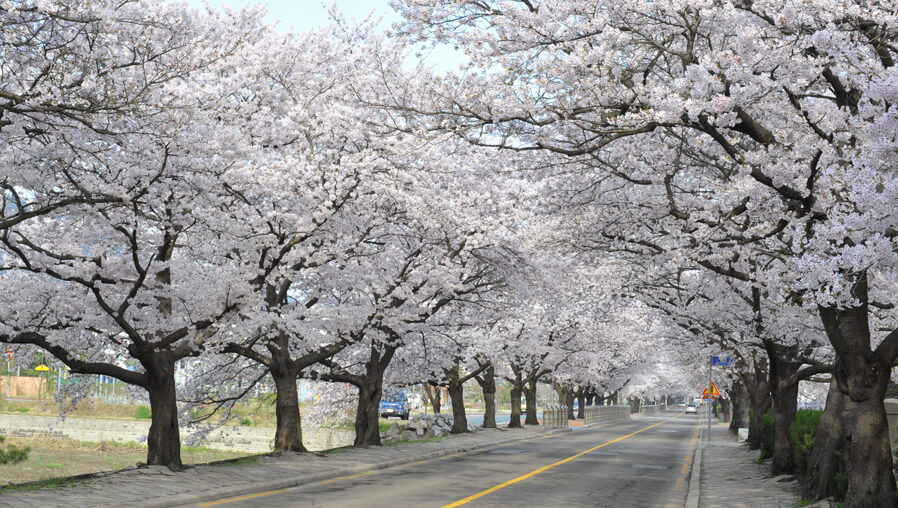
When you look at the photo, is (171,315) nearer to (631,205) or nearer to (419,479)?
(419,479)

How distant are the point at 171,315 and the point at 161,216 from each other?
3.23 meters

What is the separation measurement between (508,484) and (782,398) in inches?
343

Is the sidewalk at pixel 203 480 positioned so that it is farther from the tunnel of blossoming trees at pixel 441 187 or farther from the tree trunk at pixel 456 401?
the tree trunk at pixel 456 401

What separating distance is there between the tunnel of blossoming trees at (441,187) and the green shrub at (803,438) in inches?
25.7

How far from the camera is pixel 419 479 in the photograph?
1812 cm

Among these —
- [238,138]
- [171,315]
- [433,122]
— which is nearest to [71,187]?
[238,138]

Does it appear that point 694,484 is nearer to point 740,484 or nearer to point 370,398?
point 740,484

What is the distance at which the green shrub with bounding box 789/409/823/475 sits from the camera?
16.1 meters

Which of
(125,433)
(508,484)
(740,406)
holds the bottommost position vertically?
(125,433)

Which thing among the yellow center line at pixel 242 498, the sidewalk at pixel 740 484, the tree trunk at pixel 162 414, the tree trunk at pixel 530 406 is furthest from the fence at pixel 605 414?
the yellow center line at pixel 242 498

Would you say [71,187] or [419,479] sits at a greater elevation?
[71,187]

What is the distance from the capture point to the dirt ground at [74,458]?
28.8 metres

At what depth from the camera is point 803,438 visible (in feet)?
55.3

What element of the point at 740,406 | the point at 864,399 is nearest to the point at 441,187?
the point at 864,399
